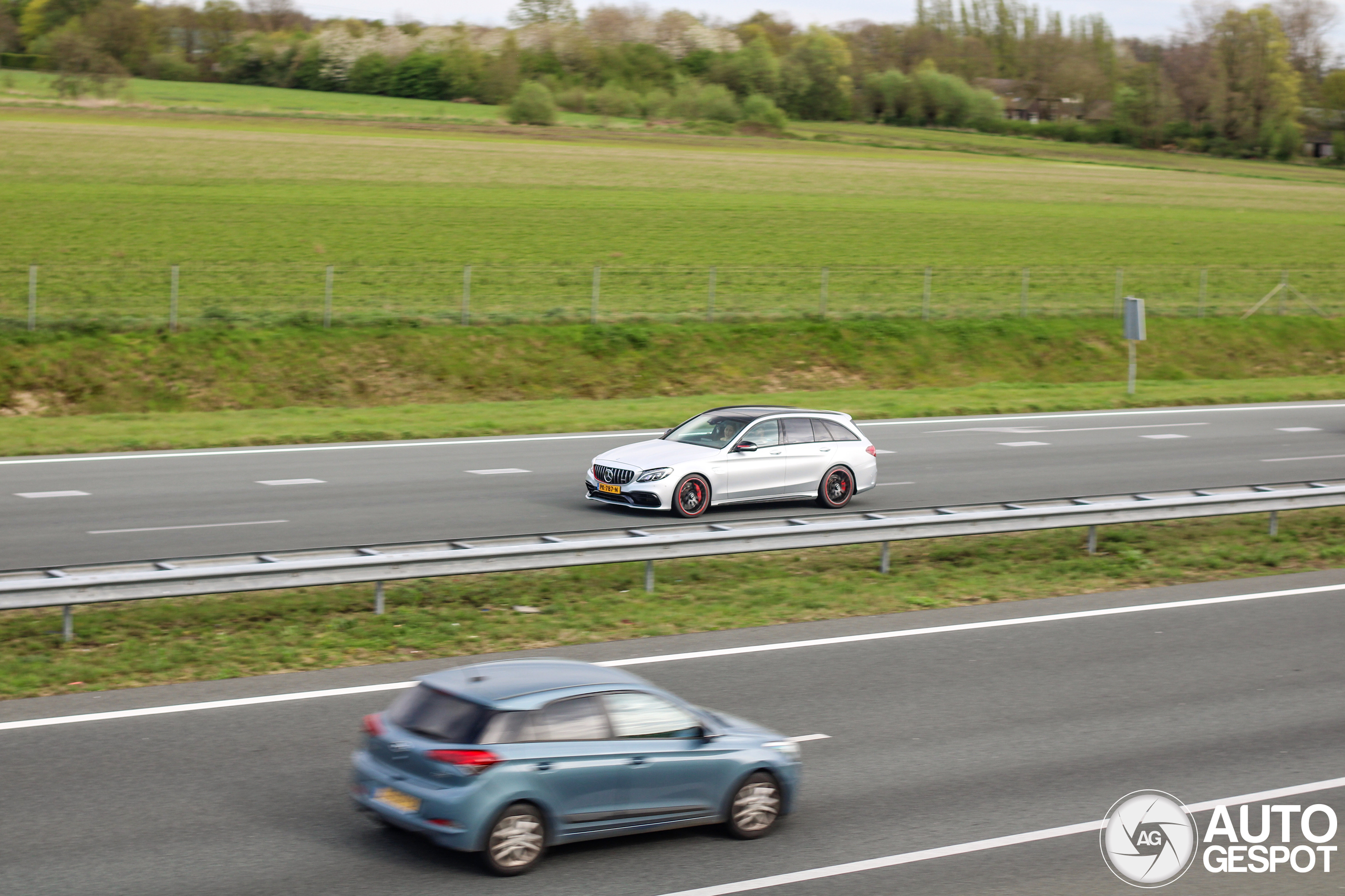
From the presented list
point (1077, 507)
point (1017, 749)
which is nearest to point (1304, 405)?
point (1077, 507)

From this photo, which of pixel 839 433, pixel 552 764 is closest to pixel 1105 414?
pixel 839 433

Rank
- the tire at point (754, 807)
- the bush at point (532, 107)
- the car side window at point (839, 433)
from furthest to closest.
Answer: the bush at point (532, 107) < the car side window at point (839, 433) < the tire at point (754, 807)

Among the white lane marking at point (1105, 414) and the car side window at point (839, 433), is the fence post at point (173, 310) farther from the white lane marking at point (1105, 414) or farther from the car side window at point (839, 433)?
the car side window at point (839, 433)

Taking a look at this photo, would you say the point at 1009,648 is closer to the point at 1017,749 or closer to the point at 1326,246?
the point at 1017,749

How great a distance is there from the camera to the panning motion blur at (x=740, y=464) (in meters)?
17.4

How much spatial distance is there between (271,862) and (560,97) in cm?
10674

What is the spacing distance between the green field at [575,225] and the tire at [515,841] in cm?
2463

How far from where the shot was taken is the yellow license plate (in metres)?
7.26

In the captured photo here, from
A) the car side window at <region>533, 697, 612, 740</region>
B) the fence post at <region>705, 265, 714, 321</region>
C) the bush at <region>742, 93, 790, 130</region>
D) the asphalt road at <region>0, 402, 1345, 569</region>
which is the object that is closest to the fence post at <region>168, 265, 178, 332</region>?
the asphalt road at <region>0, 402, 1345, 569</region>

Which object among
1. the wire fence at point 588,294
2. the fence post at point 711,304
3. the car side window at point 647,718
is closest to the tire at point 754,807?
the car side window at point 647,718

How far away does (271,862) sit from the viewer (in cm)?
738

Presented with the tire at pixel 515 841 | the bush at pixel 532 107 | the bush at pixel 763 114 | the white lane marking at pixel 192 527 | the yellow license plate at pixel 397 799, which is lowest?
the white lane marking at pixel 192 527

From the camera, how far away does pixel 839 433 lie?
18984 millimetres

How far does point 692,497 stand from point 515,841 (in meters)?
10.4
